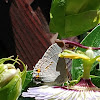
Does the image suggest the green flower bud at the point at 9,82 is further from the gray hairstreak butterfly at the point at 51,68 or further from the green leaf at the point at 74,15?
the green leaf at the point at 74,15

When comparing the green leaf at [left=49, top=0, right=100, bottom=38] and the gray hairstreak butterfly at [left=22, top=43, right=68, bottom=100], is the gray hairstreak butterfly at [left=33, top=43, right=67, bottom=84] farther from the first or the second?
the green leaf at [left=49, top=0, right=100, bottom=38]

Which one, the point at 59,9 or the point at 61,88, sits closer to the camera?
the point at 61,88

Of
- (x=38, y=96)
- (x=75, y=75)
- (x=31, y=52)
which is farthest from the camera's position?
(x=31, y=52)

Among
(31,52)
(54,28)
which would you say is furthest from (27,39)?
(54,28)

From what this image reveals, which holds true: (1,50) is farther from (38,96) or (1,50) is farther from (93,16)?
(38,96)

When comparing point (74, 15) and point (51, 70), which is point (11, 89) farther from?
point (74, 15)

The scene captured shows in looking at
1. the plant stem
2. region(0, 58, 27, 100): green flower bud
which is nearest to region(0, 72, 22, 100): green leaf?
region(0, 58, 27, 100): green flower bud
